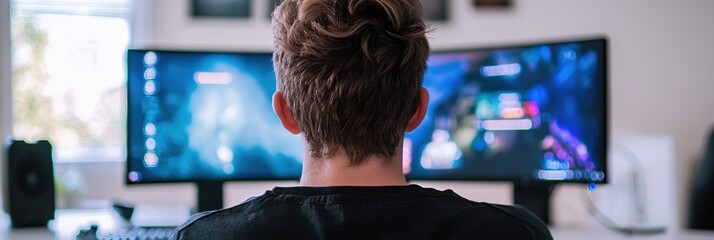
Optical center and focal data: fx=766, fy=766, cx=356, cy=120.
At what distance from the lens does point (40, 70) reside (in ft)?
9.26

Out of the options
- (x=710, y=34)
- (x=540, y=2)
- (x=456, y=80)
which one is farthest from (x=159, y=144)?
(x=710, y=34)

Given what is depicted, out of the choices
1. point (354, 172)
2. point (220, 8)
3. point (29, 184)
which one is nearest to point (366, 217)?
point (354, 172)

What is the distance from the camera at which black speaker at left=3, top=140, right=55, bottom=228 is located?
1.83 meters

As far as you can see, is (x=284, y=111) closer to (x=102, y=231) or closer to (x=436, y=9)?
(x=102, y=231)

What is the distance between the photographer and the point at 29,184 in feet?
6.07

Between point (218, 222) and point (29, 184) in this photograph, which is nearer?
point (218, 222)

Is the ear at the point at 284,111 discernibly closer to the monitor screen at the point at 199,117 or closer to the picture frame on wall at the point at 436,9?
the monitor screen at the point at 199,117

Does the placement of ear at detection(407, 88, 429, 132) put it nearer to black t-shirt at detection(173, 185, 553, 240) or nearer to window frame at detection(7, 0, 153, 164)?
black t-shirt at detection(173, 185, 553, 240)

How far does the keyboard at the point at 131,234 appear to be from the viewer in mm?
1527

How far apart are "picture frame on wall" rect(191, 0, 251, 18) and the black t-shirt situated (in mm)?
1984

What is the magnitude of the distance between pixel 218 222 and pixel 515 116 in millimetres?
1061

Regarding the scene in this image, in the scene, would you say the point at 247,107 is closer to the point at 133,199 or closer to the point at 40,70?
the point at 133,199

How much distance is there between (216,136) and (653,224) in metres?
1.11

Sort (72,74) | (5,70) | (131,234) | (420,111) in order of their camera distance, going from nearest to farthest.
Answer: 1. (420,111)
2. (131,234)
3. (5,70)
4. (72,74)
